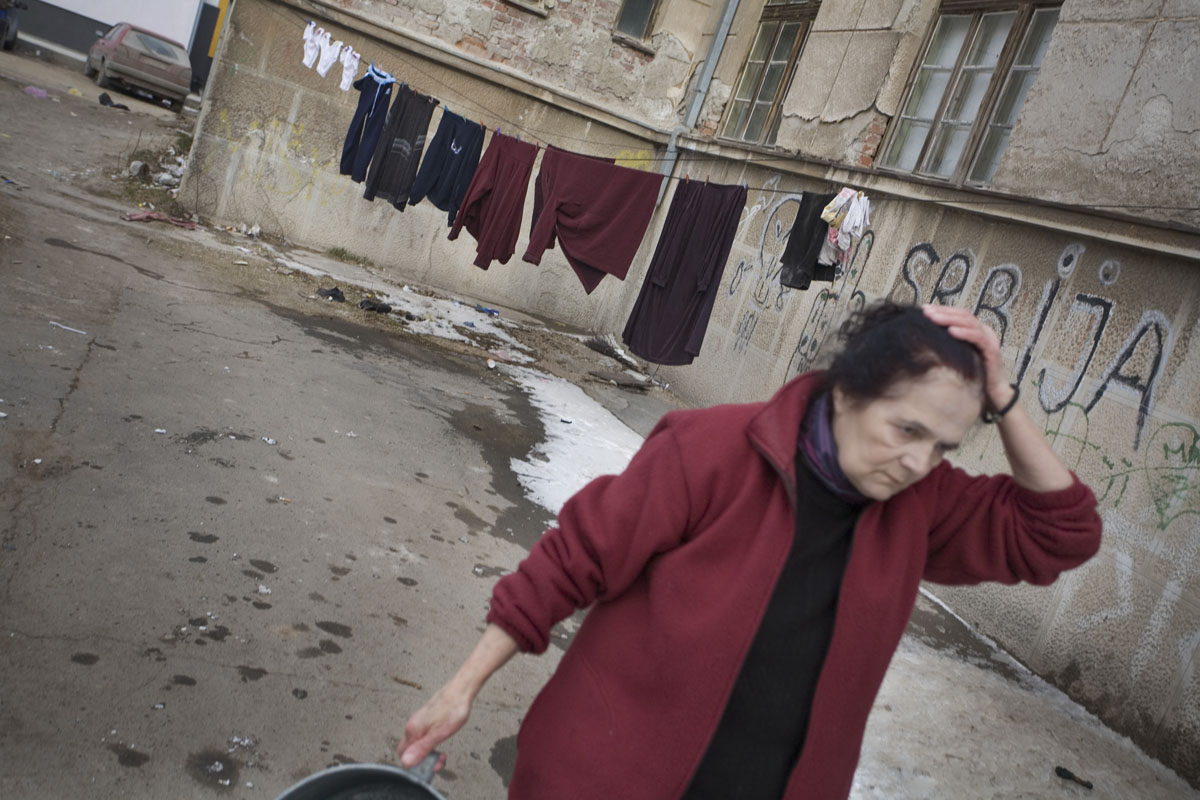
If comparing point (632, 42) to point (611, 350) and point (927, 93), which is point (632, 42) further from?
point (927, 93)

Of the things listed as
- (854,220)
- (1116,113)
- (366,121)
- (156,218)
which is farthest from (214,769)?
(156,218)

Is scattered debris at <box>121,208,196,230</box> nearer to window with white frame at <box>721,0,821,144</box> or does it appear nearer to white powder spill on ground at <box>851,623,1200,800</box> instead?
window with white frame at <box>721,0,821,144</box>

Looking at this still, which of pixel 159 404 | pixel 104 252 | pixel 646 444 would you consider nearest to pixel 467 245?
pixel 104 252

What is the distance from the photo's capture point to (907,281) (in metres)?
7.31

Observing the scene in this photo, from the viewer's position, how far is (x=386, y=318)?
9.30 m

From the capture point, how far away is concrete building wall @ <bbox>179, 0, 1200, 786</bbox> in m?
4.66

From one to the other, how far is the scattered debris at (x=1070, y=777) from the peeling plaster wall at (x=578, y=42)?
957 centimetres

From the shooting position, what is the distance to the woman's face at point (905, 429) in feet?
5.19

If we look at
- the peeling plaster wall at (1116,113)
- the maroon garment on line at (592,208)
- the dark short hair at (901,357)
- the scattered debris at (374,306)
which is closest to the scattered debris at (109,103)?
the scattered debris at (374,306)

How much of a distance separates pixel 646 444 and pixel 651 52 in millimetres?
11165

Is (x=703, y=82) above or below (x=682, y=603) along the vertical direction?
above

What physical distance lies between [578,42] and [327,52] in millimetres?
2984

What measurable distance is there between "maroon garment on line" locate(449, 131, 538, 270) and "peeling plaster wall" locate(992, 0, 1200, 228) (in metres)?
4.36

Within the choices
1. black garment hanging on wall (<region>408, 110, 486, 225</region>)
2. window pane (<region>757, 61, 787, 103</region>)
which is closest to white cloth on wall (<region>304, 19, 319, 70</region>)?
black garment hanging on wall (<region>408, 110, 486, 225</region>)
